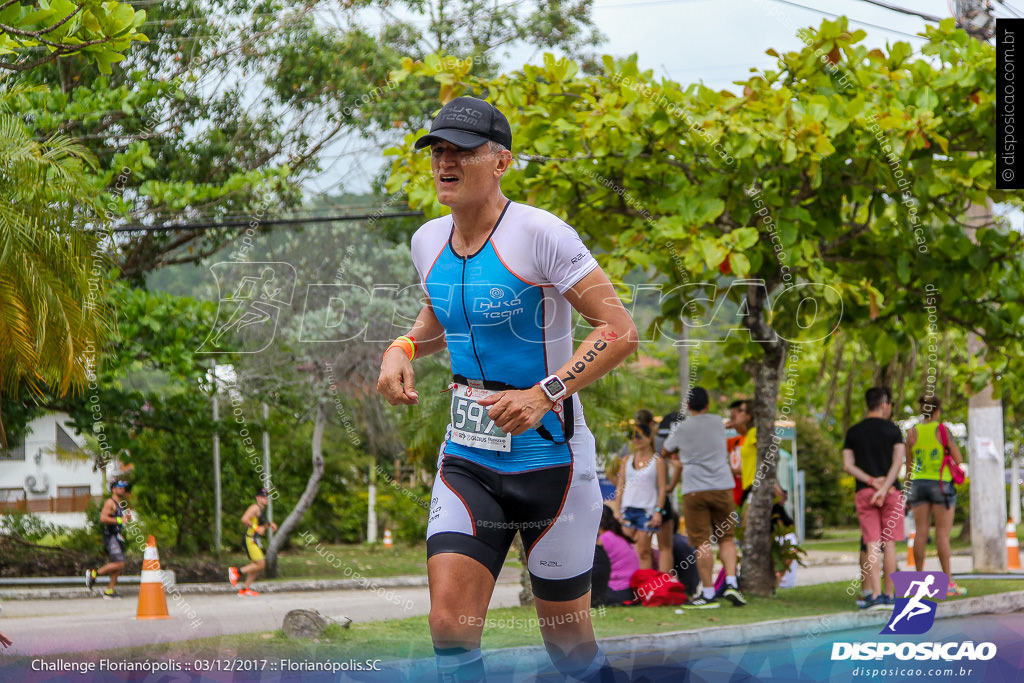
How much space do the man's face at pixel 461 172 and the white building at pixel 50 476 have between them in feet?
35.0

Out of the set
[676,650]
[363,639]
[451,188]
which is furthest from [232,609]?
[451,188]

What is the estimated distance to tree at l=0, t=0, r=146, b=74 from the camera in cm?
465

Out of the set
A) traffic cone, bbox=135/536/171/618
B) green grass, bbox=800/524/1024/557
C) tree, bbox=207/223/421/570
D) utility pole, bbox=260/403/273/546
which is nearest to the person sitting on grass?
traffic cone, bbox=135/536/171/618

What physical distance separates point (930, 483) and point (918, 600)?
2.38 metres

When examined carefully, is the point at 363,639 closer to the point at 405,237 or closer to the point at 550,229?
the point at 550,229

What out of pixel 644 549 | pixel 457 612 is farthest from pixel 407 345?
pixel 644 549

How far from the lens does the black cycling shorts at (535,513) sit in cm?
313

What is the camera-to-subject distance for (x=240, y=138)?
15.1m

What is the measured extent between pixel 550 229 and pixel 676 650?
475 centimetres

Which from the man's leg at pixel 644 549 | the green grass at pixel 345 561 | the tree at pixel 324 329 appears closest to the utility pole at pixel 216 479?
the green grass at pixel 345 561

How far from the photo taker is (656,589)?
8828 millimetres

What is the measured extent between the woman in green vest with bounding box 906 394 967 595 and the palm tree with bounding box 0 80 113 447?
6999 millimetres

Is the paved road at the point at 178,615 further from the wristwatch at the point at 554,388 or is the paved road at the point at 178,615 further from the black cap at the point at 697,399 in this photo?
the wristwatch at the point at 554,388

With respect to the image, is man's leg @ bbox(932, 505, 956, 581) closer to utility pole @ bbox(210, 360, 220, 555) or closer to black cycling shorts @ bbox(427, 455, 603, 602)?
black cycling shorts @ bbox(427, 455, 603, 602)
